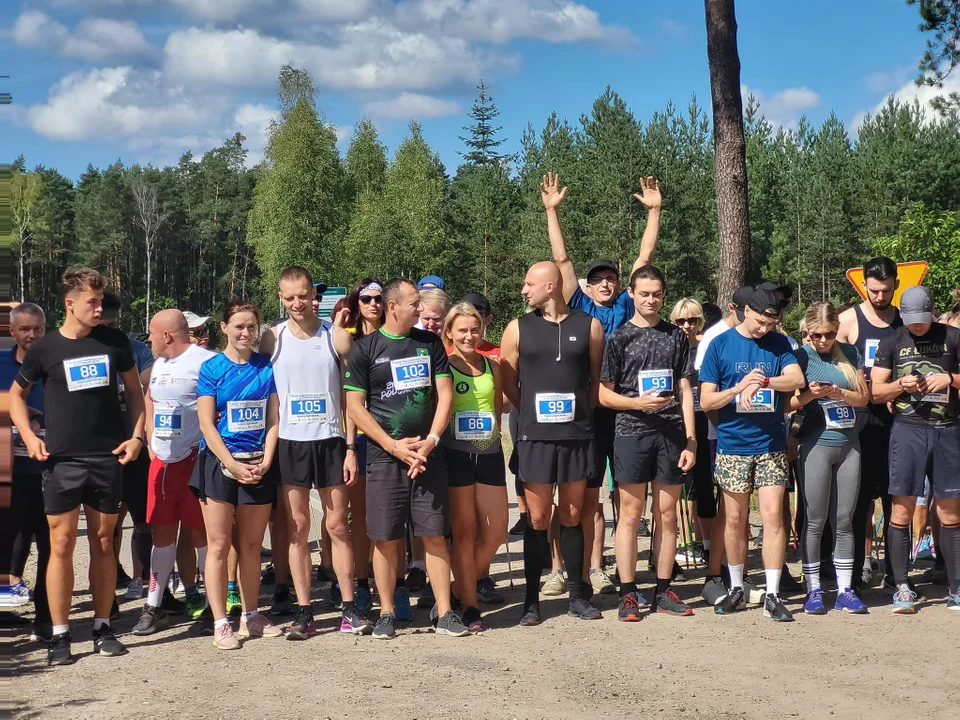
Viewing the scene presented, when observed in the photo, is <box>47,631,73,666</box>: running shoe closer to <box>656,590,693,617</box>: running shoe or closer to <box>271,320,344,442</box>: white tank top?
<box>271,320,344,442</box>: white tank top

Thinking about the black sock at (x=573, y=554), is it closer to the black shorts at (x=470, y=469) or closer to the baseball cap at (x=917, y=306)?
the black shorts at (x=470, y=469)

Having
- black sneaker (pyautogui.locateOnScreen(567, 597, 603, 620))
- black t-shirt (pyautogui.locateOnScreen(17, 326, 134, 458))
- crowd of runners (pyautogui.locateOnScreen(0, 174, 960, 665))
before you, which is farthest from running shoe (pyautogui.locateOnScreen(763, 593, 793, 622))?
black t-shirt (pyautogui.locateOnScreen(17, 326, 134, 458))

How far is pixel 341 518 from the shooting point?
6.34 meters

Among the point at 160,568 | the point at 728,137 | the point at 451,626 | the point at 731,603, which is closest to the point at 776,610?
the point at 731,603

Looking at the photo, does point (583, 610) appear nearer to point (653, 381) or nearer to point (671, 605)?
point (671, 605)

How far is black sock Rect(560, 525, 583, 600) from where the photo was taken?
22.0ft

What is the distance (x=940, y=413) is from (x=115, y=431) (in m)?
5.18

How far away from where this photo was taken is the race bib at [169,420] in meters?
6.59

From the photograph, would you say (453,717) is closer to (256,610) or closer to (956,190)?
(256,610)

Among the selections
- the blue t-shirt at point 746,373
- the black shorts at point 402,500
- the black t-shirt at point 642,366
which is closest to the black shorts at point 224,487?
the black shorts at point 402,500

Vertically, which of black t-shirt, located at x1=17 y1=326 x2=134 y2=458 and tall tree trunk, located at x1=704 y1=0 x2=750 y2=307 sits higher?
tall tree trunk, located at x1=704 y1=0 x2=750 y2=307

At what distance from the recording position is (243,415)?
20.2ft

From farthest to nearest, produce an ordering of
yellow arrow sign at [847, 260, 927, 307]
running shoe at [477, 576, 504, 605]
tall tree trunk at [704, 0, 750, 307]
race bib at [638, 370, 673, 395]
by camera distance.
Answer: tall tree trunk at [704, 0, 750, 307] < yellow arrow sign at [847, 260, 927, 307] < running shoe at [477, 576, 504, 605] < race bib at [638, 370, 673, 395]

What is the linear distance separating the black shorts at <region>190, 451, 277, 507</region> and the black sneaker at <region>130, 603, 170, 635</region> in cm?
87
